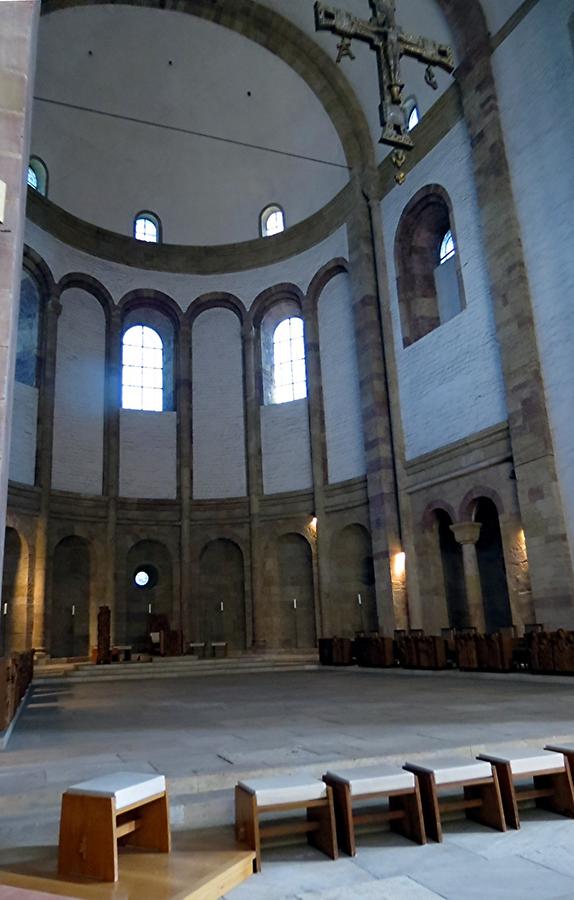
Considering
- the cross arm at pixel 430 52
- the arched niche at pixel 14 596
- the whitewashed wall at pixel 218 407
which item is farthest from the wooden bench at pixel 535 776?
the whitewashed wall at pixel 218 407

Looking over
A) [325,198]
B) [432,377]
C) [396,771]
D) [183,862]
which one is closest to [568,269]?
[432,377]

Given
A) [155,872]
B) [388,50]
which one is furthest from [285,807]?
[388,50]

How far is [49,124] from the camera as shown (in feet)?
76.6

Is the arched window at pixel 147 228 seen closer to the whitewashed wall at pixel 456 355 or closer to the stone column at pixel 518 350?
the whitewashed wall at pixel 456 355

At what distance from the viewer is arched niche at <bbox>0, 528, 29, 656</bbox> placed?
67.5ft

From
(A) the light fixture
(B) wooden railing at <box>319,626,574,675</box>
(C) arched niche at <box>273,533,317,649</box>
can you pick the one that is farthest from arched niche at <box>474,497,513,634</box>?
Result: (C) arched niche at <box>273,533,317,649</box>

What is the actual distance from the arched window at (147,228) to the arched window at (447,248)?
11.1 metres

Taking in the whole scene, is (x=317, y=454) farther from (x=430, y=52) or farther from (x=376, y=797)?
(x=376, y=797)

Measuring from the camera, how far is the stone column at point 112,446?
76.2 ft

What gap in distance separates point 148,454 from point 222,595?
5.71m

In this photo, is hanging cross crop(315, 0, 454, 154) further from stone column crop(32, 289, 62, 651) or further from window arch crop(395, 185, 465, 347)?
stone column crop(32, 289, 62, 651)

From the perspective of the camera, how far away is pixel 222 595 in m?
24.7

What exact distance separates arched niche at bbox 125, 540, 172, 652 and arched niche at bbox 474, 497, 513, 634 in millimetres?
10094

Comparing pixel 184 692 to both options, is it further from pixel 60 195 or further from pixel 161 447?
pixel 60 195
